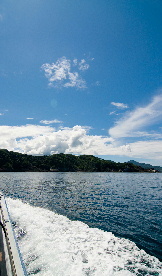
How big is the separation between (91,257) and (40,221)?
8.30m

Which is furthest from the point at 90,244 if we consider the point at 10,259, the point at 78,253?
the point at 10,259

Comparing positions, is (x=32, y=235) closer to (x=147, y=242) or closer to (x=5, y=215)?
(x=5, y=215)

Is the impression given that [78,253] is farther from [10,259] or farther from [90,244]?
[10,259]

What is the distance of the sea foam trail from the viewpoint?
8.72 metres

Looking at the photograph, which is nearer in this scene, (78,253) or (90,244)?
(78,253)

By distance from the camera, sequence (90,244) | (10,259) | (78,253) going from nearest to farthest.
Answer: (10,259) → (78,253) → (90,244)

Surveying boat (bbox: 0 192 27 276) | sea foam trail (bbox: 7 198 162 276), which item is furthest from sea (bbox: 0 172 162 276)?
boat (bbox: 0 192 27 276)

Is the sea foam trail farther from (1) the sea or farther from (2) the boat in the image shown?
(2) the boat

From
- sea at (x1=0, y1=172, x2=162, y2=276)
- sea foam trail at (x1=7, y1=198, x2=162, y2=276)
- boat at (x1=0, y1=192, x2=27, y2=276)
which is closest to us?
boat at (x1=0, y1=192, x2=27, y2=276)

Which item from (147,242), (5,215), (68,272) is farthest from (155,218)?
(5,215)

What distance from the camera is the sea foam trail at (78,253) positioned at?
8.72 m

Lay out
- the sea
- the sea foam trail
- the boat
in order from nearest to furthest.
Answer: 1. the boat
2. the sea foam trail
3. the sea

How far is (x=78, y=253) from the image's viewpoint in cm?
1047

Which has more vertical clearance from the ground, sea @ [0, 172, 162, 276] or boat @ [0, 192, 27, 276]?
boat @ [0, 192, 27, 276]
